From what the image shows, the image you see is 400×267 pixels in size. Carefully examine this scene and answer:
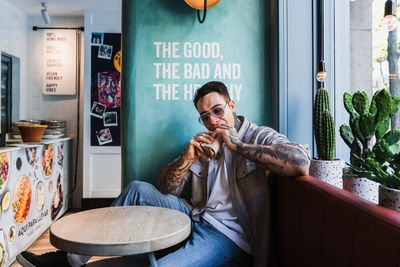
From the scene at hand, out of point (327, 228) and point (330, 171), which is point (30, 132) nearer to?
point (330, 171)

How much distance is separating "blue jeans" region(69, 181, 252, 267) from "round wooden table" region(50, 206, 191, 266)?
6.4 inches

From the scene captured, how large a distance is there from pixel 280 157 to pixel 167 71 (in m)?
1.12

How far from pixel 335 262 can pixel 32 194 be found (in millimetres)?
3068

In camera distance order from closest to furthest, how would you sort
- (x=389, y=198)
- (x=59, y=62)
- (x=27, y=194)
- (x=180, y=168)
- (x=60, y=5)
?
(x=389, y=198) < (x=180, y=168) < (x=27, y=194) < (x=60, y=5) < (x=59, y=62)

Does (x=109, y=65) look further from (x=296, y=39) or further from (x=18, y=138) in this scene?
(x=296, y=39)

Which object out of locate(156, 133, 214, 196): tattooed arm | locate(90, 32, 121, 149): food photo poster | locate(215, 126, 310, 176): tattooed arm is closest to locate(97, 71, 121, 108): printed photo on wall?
locate(90, 32, 121, 149): food photo poster

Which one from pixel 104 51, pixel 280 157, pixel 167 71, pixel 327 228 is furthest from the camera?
pixel 104 51

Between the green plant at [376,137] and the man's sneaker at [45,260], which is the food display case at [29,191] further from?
the green plant at [376,137]

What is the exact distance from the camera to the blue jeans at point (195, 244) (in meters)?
1.31

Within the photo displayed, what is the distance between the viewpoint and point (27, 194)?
298cm

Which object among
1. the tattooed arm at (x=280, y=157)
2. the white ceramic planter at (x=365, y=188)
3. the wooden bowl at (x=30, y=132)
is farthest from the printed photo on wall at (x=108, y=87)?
the white ceramic planter at (x=365, y=188)

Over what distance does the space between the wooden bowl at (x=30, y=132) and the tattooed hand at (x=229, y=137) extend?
7.99 ft

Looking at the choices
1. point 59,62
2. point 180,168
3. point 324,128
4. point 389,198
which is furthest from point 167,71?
point 59,62

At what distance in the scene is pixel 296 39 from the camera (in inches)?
75.4
